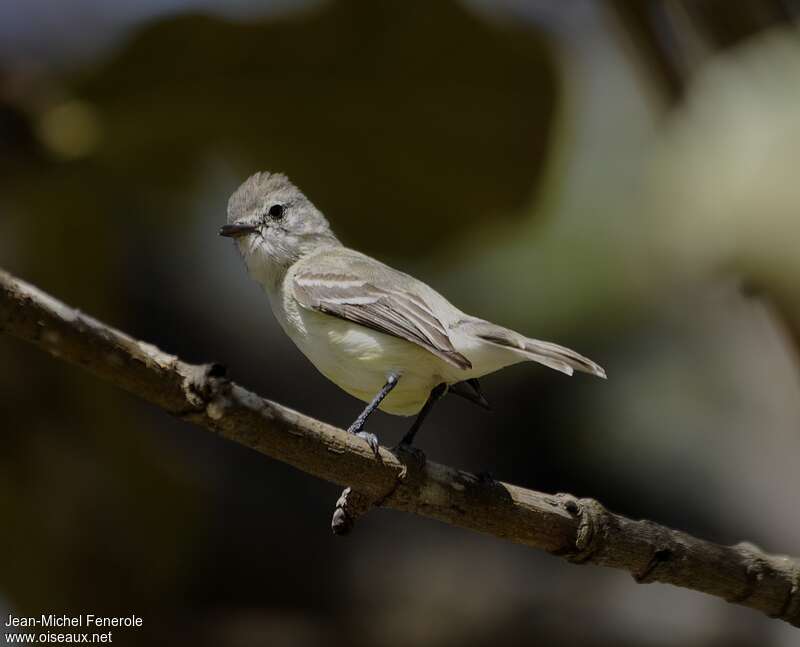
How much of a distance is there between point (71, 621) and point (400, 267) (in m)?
2.30

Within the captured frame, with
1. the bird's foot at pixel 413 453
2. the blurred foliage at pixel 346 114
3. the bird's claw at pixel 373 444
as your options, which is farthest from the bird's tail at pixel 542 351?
the blurred foliage at pixel 346 114

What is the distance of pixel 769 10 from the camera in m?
2.41

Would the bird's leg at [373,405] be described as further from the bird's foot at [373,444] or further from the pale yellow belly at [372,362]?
the bird's foot at [373,444]

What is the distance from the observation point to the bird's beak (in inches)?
131

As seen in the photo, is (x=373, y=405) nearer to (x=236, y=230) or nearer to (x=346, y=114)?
Result: (x=236, y=230)

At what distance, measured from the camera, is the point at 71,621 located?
4457 mm

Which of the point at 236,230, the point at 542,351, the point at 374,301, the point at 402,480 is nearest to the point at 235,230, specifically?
the point at 236,230

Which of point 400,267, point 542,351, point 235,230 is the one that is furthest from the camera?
point 400,267

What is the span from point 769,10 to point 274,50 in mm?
2582

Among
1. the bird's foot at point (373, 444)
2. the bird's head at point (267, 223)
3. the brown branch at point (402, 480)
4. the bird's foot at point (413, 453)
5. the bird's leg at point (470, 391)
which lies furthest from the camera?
→ the bird's head at point (267, 223)

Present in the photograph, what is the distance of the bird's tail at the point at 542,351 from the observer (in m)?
2.65

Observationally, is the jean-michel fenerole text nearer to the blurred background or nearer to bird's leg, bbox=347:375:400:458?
the blurred background

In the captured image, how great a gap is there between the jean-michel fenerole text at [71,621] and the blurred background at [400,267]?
0.18 meters

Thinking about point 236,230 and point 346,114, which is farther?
point 346,114
